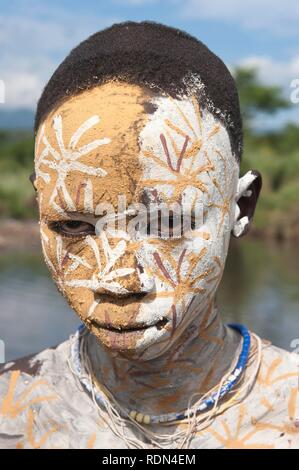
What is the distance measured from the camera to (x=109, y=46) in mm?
1645

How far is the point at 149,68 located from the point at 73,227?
0.40 m

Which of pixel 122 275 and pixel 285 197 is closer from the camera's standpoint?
pixel 122 275

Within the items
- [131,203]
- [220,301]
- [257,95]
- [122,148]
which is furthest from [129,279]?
[257,95]

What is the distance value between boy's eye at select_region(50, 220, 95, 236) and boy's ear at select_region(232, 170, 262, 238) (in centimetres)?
40

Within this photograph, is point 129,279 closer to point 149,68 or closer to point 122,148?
point 122,148

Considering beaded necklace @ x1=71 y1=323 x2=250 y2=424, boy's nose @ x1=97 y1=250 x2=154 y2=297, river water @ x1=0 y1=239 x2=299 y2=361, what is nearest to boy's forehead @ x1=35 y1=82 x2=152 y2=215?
boy's nose @ x1=97 y1=250 x2=154 y2=297

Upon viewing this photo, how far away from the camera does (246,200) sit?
183 centimetres

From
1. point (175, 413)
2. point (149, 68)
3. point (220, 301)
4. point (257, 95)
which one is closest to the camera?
point (149, 68)

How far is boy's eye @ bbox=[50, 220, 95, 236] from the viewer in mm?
1582

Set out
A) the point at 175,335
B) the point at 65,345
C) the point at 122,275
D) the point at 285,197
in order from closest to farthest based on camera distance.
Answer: the point at 122,275
the point at 175,335
the point at 65,345
the point at 285,197

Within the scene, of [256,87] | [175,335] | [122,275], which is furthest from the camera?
[256,87]

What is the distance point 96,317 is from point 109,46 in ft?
2.09
